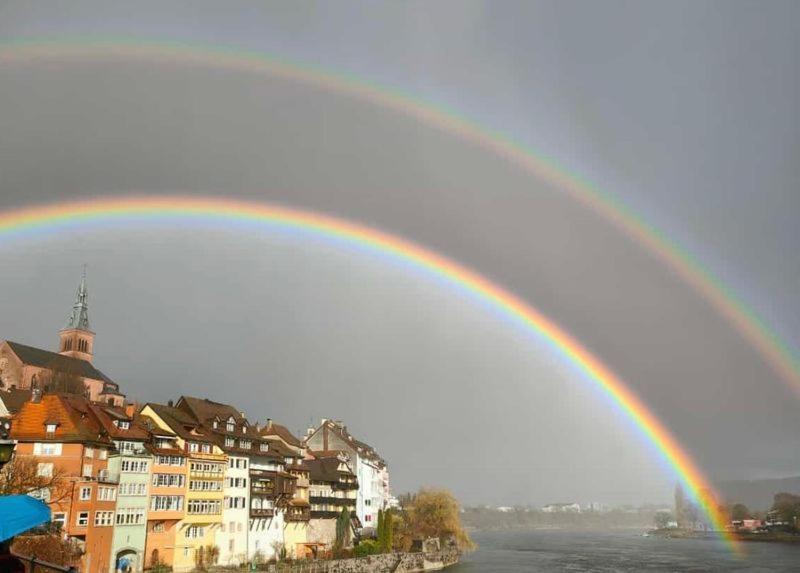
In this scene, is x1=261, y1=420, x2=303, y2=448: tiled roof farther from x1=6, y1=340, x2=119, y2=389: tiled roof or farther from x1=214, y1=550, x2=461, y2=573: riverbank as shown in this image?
x1=6, y1=340, x2=119, y2=389: tiled roof

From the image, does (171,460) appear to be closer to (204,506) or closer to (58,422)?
(204,506)

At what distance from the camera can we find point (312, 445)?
4680 inches

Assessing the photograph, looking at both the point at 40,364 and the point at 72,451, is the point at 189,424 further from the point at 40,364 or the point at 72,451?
the point at 40,364

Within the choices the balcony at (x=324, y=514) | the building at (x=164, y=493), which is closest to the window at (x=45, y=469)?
the building at (x=164, y=493)

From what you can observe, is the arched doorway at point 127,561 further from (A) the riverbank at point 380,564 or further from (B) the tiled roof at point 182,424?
(B) the tiled roof at point 182,424

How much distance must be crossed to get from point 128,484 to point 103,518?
345 centimetres

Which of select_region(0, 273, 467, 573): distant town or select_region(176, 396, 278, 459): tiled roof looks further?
select_region(176, 396, 278, 459): tiled roof

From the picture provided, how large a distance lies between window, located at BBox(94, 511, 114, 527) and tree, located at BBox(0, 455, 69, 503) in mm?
3923

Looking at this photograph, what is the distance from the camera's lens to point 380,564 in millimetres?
83125

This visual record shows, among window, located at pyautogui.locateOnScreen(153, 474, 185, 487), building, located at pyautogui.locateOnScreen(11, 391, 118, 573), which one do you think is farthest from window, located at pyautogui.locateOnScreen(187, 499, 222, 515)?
building, located at pyautogui.locateOnScreen(11, 391, 118, 573)

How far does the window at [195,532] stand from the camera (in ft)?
209

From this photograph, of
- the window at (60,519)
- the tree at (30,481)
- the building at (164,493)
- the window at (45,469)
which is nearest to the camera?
the tree at (30,481)

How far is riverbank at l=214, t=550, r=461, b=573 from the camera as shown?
6856 centimetres

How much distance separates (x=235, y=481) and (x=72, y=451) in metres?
20.2
